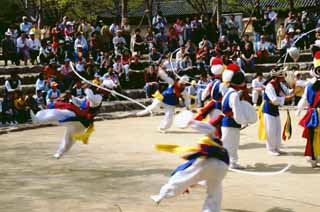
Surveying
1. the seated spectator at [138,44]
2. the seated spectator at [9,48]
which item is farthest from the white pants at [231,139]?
the seated spectator at [138,44]

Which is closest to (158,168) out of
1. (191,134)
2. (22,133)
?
(191,134)

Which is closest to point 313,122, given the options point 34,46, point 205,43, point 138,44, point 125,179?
point 125,179

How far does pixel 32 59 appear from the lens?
2148 centimetres

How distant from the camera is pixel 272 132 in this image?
37.9 feet

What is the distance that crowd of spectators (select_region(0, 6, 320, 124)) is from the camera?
63.5ft

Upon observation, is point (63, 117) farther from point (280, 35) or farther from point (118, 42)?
point (280, 35)

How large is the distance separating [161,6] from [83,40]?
20.2 meters

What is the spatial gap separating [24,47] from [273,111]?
11.7 metres

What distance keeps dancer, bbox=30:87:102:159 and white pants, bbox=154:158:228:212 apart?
354 cm

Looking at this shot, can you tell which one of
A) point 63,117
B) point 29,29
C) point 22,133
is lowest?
point 22,133

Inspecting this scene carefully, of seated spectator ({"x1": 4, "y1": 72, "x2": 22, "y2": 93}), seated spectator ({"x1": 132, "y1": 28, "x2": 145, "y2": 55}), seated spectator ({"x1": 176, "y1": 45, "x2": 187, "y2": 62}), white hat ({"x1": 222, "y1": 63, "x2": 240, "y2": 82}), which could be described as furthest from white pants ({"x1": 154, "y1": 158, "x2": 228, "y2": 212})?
seated spectator ({"x1": 132, "y1": 28, "x2": 145, "y2": 55})

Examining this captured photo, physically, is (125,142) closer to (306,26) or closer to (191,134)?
(191,134)

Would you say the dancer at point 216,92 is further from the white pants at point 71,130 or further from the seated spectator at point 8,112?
the seated spectator at point 8,112

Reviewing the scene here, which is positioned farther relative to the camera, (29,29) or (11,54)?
(29,29)
